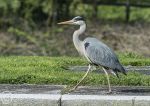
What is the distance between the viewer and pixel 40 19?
17.0 m

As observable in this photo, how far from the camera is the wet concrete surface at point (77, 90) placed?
25.8 ft

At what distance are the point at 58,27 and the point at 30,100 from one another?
8569mm

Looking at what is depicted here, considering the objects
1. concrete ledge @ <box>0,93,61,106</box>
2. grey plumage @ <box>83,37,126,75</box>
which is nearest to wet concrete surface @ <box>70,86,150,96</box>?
grey plumage @ <box>83,37,126,75</box>

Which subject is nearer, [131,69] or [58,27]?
[131,69]

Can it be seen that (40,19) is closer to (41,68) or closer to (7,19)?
(7,19)

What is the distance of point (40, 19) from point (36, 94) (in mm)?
9508

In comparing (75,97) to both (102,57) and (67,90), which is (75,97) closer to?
(67,90)

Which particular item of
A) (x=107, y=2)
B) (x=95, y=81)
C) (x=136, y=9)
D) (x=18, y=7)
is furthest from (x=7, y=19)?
(x=95, y=81)

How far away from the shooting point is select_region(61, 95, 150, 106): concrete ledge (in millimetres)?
7355

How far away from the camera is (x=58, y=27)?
52.5ft

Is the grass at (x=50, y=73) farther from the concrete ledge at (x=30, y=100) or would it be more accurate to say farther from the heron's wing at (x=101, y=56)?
the concrete ledge at (x=30, y=100)

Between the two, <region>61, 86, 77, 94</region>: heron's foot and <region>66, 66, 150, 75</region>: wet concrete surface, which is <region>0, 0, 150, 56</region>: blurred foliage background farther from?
<region>61, 86, 77, 94</region>: heron's foot

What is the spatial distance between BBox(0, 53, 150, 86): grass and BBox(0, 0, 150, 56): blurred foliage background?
3958 millimetres

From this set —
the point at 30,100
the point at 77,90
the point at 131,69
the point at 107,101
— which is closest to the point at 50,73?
the point at 77,90
